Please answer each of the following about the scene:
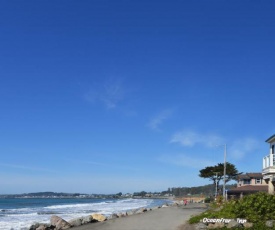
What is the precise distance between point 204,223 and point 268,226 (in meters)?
2.99

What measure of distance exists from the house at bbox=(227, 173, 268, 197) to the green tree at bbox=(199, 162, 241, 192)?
1686 mm

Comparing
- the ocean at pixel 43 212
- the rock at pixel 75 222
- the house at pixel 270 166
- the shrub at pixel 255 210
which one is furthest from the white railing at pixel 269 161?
the ocean at pixel 43 212

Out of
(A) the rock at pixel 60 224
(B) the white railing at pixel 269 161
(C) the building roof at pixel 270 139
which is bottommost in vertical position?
(A) the rock at pixel 60 224

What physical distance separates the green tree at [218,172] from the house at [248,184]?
1686 millimetres

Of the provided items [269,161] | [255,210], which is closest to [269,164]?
[269,161]

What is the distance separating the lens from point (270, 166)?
1241 inches

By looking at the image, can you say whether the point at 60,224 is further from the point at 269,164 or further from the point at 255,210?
the point at 269,164

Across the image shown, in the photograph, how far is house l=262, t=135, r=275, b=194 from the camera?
31450 mm

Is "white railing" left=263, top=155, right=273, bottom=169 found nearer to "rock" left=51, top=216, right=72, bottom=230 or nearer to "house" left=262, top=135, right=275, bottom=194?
"house" left=262, top=135, right=275, bottom=194

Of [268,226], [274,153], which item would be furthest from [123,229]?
[274,153]

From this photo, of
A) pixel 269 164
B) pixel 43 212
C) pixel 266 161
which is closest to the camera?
pixel 269 164

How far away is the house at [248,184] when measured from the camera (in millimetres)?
61669

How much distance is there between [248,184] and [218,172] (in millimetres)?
6270

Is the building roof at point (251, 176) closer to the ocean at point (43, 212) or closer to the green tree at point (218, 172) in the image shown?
the green tree at point (218, 172)
